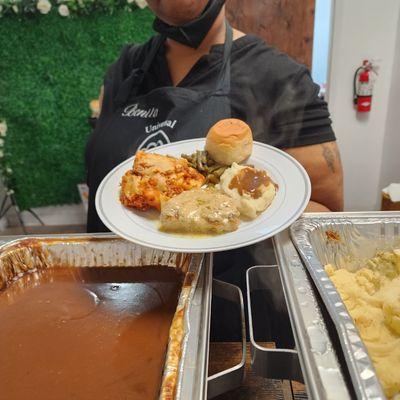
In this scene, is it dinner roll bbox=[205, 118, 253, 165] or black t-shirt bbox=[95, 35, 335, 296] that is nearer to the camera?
dinner roll bbox=[205, 118, 253, 165]

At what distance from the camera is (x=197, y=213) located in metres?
0.83

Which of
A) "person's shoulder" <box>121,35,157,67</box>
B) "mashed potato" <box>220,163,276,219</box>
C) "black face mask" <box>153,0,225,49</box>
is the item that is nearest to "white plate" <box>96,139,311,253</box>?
Result: "mashed potato" <box>220,163,276,219</box>

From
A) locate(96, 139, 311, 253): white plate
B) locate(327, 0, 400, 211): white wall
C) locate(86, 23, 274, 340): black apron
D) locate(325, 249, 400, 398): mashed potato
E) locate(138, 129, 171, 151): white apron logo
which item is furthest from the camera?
locate(327, 0, 400, 211): white wall

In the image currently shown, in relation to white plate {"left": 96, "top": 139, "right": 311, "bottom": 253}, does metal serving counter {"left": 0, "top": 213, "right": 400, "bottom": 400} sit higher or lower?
lower

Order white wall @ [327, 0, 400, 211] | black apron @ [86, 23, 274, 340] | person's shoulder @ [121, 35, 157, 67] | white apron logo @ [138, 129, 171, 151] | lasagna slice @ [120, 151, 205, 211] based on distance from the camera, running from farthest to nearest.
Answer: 1. white wall @ [327, 0, 400, 211]
2. person's shoulder @ [121, 35, 157, 67]
3. white apron logo @ [138, 129, 171, 151]
4. black apron @ [86, 23, 274, 340]
5. lasagna slice @ [120, 151, 205, 211]

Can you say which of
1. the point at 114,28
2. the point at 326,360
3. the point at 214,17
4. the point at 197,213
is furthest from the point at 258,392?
the point at 114,28

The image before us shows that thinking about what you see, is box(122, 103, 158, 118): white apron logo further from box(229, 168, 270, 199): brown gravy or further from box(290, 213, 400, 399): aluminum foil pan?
box(290, 213, 400, 399): aluminum foil pan

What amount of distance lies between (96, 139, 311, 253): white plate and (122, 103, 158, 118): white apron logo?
0.28 m

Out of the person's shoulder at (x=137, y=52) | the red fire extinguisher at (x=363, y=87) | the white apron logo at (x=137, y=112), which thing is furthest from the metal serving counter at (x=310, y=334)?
the red fire extinguisher at (x=363, y=87)

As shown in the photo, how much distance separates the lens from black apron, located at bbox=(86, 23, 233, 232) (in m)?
1.21

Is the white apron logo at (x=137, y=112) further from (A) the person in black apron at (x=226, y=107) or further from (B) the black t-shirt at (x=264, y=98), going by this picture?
(B) the black t-shirt at (x=264, y=98)

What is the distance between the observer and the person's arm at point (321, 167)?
116 centimetres

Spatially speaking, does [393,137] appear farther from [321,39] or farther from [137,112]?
[137,112]

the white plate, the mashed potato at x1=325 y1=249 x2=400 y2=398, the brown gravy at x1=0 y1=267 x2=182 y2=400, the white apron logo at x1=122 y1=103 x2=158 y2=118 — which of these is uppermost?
the white apron logo at x1=122 y1=103 x2=158 y2=118
